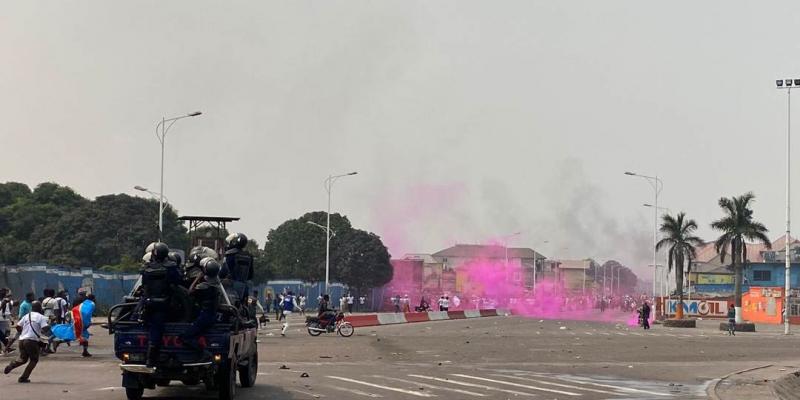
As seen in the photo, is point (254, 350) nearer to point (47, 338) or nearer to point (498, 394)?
point (498, 394)

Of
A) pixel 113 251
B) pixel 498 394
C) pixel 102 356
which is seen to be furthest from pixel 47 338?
pixel 113 251

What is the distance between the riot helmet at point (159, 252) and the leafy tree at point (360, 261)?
108319 millimetres

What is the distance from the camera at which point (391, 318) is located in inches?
2594

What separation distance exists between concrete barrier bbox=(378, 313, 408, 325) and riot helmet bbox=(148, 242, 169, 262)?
4716 cm

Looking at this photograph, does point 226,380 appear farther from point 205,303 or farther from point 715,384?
point 715,384

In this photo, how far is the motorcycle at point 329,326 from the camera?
145 ft

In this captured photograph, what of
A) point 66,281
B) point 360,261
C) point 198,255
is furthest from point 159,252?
point 360,261

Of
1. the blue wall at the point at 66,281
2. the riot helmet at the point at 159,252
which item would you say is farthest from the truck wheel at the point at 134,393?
the blue wall at the point at 66,281

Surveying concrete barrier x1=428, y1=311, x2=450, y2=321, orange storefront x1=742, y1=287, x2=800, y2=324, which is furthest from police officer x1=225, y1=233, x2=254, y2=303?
orange storefront x1=742, y1=287, x2=800, y2=324

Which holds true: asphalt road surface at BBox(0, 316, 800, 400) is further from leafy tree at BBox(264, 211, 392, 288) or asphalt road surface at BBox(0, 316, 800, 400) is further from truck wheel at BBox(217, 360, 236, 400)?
leafy tree at BBox(264, 211, 392, 288)

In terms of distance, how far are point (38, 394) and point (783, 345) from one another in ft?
116

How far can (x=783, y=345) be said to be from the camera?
4428 centimetres

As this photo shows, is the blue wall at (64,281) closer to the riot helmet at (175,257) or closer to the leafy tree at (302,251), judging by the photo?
the riot helmet at (175,257)

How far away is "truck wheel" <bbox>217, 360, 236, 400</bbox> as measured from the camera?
1608 centimetres
